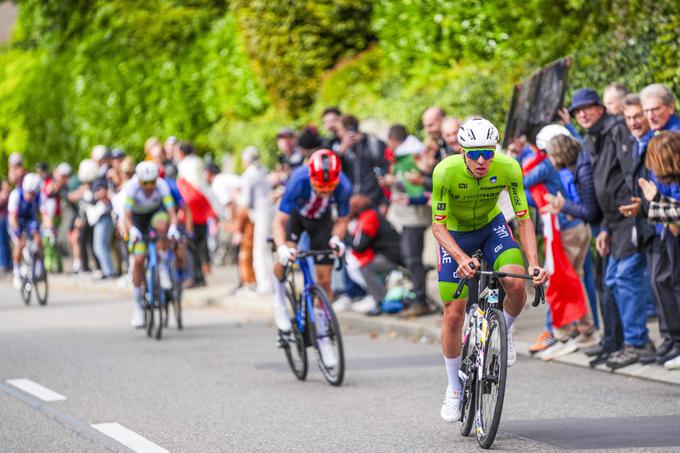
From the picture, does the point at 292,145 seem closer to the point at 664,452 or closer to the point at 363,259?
the point at 363,259

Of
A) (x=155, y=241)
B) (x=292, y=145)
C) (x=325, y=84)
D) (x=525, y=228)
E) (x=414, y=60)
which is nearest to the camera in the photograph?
(x=525, y=228)

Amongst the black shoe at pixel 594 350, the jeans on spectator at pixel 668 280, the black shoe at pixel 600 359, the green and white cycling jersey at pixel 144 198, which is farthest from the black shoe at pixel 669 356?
the green and white cycling jersey at pixel 144 198

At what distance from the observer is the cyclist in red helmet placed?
1126cm

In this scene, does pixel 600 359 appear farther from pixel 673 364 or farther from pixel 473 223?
pixel 473 223

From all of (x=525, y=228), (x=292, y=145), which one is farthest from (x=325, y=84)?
(x=525, y=228)

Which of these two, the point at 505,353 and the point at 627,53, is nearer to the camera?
the point at 505,353

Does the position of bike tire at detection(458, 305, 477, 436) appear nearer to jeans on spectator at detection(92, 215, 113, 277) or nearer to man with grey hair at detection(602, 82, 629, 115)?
man with grey hair at detection(602, 82, 629, 115)

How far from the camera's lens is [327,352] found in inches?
439

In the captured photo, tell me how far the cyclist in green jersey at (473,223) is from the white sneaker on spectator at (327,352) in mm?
2328

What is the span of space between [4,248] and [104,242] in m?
5.55

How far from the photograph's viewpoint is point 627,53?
14.4 meters

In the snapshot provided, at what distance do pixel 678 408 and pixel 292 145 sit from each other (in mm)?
8837

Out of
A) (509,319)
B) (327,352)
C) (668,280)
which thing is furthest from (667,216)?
(327,352)

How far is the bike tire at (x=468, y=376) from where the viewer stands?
8422 mm
